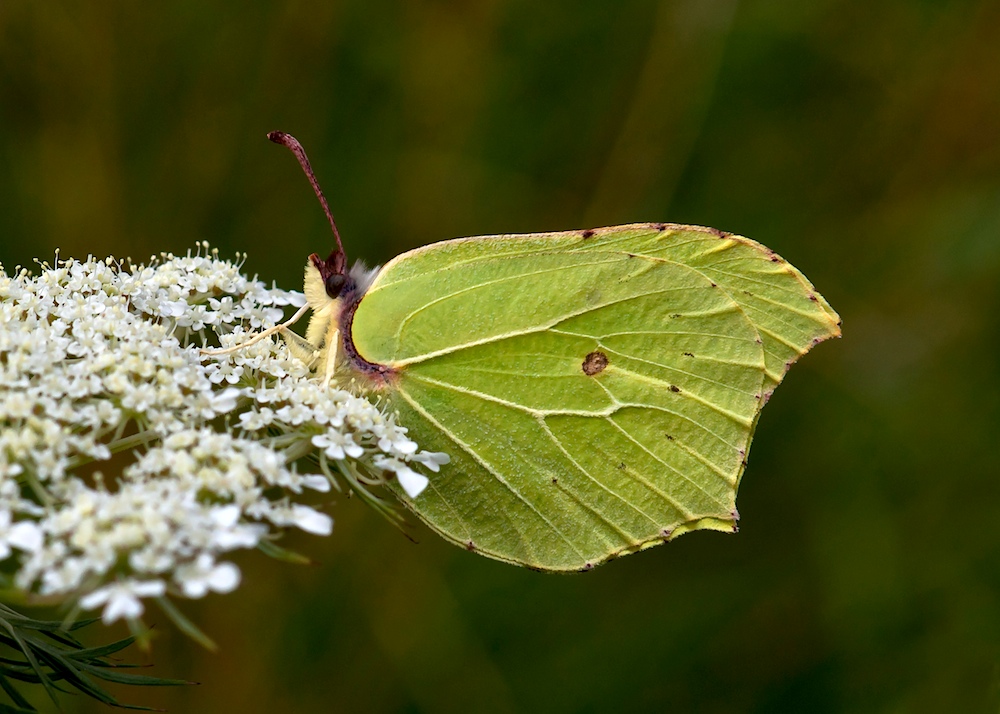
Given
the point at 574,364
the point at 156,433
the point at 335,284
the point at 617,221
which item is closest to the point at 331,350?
the point at 335,284

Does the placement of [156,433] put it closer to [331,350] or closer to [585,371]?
[331,350]

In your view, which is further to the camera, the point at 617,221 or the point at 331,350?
the point at 617,221

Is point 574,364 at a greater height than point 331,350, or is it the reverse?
point 574,364

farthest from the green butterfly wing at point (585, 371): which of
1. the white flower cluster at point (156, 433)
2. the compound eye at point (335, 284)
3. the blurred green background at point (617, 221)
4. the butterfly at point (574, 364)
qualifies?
the blurred green background at point (617, 221)

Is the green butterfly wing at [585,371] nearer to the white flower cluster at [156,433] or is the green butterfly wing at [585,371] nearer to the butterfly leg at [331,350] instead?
the butterfly leg at [331,350]

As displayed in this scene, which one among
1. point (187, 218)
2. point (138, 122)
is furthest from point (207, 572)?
point (138, 122)

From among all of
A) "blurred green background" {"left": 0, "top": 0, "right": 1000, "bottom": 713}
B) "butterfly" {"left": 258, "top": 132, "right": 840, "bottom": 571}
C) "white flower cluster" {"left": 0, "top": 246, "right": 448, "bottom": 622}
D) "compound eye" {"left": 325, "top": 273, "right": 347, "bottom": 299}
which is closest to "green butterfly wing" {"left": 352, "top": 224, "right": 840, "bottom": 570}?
"butterfly" {"left": 258, "top": 132, "right": 840, "bottom": 571}

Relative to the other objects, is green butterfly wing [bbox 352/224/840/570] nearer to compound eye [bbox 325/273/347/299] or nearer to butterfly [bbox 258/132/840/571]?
butterfly [bbox 258/132/840/571]
